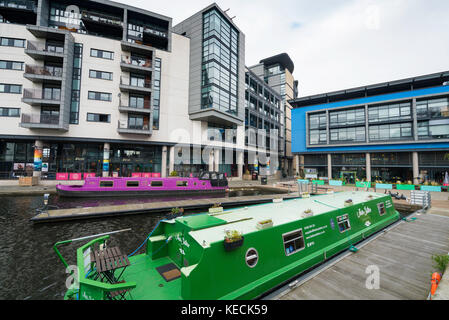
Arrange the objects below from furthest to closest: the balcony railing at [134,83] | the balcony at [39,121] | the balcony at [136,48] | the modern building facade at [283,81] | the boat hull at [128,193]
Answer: the modern building facade at [283,81] < the balcony railing at [134,83] < the balcony at [136,48] < the balcony at [39,121] < the boat hull at [128,193]

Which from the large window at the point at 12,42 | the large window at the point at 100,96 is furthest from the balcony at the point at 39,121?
the large window at the point at 12,42

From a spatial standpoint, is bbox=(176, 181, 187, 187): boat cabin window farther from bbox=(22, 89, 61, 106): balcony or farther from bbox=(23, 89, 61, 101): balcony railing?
bbox=(23, 89, 61, 101): balcony railing

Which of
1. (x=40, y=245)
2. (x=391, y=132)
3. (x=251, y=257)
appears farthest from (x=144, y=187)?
(x=391, y=132)

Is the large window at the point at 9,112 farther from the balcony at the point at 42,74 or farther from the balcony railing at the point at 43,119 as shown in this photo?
the balcony at the point at 42,74

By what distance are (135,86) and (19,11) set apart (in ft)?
59.0

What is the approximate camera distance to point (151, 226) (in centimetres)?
1078

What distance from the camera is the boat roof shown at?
15.5 ft

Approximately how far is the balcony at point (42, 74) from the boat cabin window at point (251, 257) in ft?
108

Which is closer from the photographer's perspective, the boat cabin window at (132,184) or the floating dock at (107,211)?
the floating dock at (107,211)

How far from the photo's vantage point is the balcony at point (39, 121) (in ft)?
78.1

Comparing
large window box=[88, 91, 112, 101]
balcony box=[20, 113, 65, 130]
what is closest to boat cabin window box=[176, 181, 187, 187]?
balcony box=[20, 113, 65, 130]

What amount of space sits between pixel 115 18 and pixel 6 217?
1233 inches
